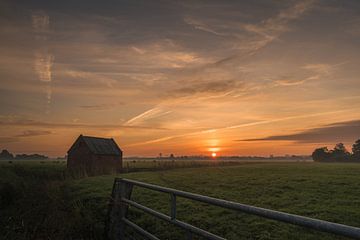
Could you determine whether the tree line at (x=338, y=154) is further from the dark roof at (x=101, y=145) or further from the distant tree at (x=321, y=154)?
the dark roof at (x=101, y=145)

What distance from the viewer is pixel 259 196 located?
18188mm

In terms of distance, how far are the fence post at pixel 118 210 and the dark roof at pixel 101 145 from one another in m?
51.6

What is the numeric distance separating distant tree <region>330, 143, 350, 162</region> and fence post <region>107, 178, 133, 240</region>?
158m

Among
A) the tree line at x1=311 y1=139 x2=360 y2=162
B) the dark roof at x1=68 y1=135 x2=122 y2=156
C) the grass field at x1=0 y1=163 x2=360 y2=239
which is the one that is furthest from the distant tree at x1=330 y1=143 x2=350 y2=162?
the grass field at x1=0 y1=163 x2=360 y2=239

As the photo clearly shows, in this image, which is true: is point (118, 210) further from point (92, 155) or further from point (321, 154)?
point (321, 154)

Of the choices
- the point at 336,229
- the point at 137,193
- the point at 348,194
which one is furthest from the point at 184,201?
the point at 336,229

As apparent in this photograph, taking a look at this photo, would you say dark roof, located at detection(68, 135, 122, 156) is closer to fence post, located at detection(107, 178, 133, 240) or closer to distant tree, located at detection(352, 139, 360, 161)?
fence post, located at detection(107, 178, 133, 240)

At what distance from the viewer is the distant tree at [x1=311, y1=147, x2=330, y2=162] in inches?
6476

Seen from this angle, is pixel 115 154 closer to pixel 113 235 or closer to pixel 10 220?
pixel 10 220

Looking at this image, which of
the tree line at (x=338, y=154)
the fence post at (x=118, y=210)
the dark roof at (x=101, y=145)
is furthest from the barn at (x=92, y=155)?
the tree line at (x=338, y=154)

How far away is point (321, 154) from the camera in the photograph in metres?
169

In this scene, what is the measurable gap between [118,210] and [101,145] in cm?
5648

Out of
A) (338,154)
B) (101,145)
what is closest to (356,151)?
(338,154)

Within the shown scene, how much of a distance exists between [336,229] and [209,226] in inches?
369
